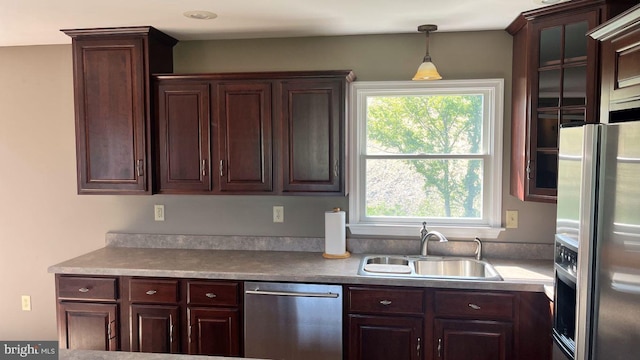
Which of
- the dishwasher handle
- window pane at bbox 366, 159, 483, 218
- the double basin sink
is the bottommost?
the dishwasher handle

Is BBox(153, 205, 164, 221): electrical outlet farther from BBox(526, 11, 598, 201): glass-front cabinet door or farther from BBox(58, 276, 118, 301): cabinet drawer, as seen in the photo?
BBox(526, 11, 598, 201): glass-front cabinet door

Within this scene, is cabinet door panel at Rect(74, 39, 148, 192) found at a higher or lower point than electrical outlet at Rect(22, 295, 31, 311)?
higher

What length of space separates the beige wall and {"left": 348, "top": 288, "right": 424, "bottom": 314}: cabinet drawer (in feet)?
2.35

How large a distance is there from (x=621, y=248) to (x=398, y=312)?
1302 mm

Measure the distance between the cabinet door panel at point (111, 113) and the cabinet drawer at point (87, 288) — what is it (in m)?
0.60

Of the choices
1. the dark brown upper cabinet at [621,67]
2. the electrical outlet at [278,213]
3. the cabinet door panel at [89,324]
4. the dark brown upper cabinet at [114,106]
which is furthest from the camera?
the electrical outlet at [278,213]

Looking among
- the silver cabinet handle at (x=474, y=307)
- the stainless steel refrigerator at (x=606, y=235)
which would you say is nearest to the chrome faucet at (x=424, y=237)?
the silver cabinet handle at (x=474, y=307)

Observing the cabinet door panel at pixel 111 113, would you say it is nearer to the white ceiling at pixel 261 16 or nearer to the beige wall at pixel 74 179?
the white ceiling at pixel 261 16

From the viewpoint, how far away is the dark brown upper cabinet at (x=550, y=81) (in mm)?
2178

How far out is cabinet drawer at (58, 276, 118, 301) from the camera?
2.65 m

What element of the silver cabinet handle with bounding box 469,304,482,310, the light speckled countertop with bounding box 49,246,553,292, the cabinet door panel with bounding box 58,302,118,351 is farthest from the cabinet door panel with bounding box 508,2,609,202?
the cabinet door panel with bounding box 58,302,118,351

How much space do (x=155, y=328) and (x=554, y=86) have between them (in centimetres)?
266

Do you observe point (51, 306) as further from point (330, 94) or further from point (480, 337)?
point (480, 337)

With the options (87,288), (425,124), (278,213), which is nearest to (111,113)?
(87,288)
